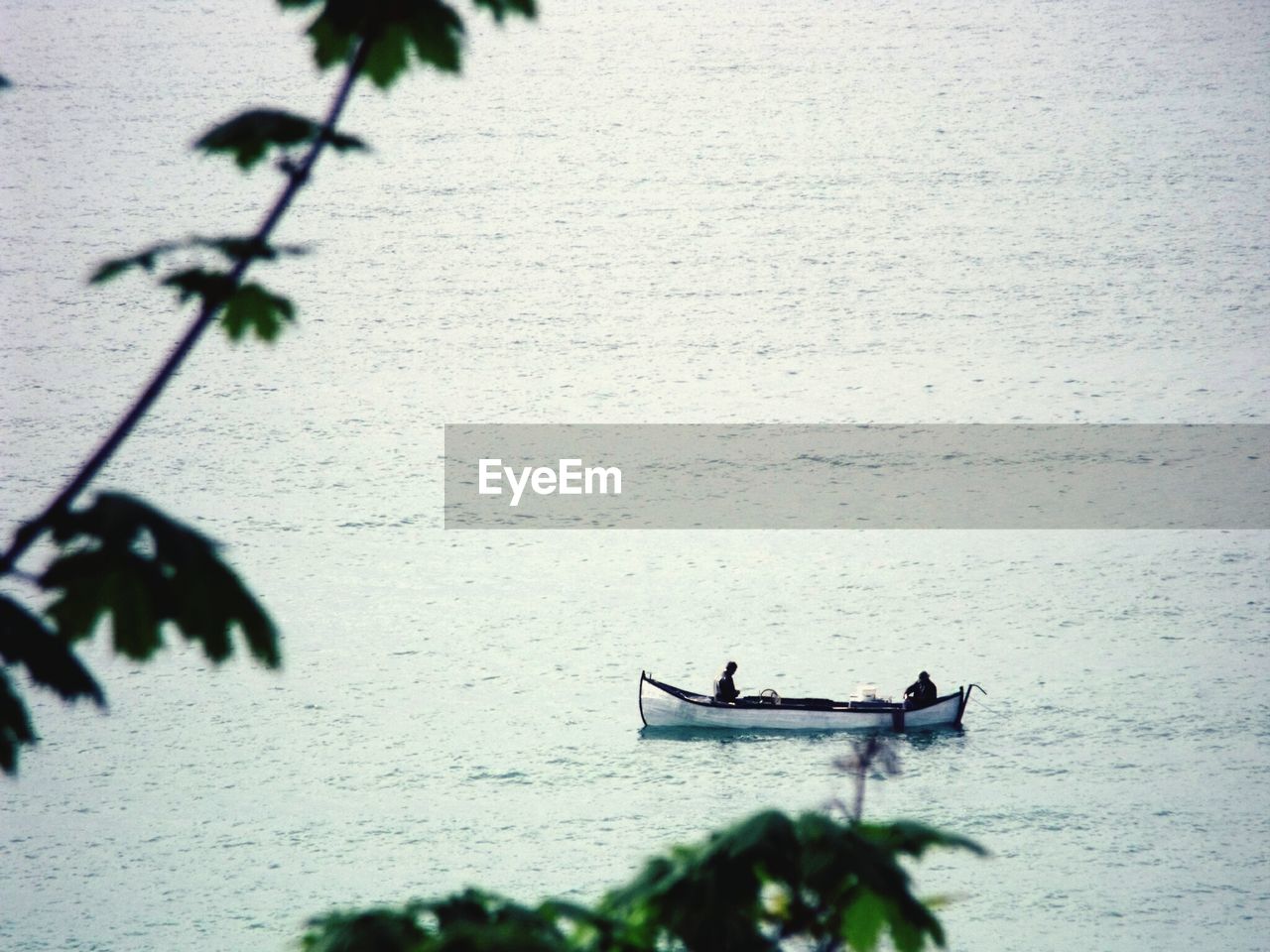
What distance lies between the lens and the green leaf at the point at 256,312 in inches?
150

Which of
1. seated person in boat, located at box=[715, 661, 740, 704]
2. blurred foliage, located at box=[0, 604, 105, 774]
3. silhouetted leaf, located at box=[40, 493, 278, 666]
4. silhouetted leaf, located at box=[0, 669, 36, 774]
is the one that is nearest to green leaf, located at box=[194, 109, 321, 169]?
silhouetted leaf, located at box=[40, 493, 278, 666]

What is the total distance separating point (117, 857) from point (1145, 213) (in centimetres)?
4621

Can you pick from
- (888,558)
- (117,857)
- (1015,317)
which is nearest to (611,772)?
(117,857)

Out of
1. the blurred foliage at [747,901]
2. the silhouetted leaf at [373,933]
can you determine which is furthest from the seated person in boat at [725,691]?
the silhouetted leaf at [373,933]

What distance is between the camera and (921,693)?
30109 millimetres

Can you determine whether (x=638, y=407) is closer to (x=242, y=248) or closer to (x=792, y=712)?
(x=792, y=712)

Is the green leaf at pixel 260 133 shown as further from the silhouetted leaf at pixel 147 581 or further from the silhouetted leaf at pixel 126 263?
the silhouetted leaf at pixel 147 581

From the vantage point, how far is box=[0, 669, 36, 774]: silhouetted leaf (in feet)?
10.6

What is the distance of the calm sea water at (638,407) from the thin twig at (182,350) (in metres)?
19.8

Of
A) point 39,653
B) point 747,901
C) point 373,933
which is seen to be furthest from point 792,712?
point 39,653

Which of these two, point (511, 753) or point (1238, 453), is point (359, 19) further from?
point (1238, 453)

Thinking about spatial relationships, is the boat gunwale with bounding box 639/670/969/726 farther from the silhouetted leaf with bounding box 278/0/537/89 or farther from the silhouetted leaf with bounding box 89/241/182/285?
the silhouetted leaf with bounding box 278/0/537/89

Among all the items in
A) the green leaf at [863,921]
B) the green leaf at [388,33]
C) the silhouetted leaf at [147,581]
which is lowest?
the green leaf at [863,921]

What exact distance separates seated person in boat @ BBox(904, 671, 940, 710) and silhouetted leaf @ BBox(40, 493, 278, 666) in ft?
90.4
